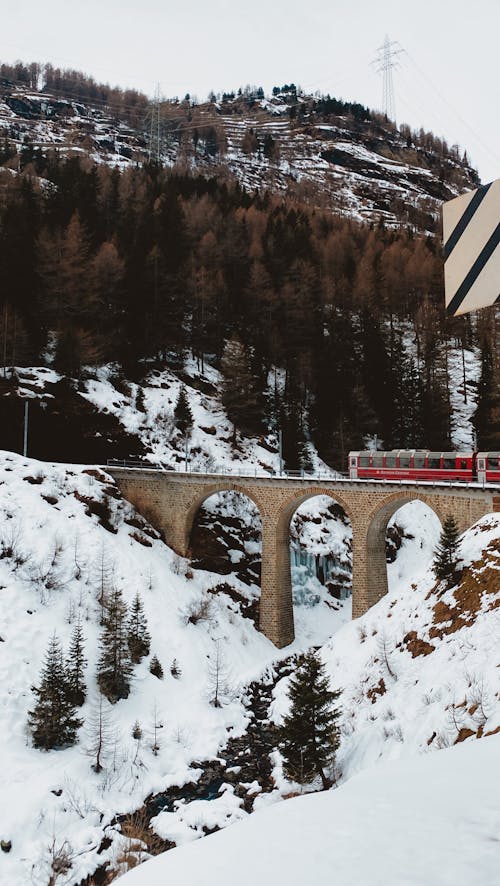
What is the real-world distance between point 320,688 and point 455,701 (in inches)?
178

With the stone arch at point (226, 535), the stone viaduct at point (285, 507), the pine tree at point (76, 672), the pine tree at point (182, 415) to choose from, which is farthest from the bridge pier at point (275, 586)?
the pine tree at point (182, 415)

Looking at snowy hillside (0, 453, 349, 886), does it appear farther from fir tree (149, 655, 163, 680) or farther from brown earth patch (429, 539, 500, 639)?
brown earth patch (429, 539, 500, 639)

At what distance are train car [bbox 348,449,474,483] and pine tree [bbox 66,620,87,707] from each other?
1629 cm

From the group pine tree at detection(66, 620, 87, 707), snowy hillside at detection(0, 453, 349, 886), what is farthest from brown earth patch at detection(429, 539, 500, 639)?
pine tree at detection(66, 620, 87, 707)

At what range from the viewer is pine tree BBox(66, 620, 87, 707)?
20.4 m

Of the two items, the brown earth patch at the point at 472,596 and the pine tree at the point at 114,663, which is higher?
the brown earth patch at the point at 472,596

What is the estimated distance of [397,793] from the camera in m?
4.41

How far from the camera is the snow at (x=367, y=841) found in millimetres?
3039

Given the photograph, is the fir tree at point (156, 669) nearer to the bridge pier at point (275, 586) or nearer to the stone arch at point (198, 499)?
the bridge pier at point (275, 586)

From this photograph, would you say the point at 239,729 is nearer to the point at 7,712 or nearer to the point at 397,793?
the point at 7,712

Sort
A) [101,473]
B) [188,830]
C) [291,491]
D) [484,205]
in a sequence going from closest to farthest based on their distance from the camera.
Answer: [484,205] → [188,830] → [291,491] → [101,473]

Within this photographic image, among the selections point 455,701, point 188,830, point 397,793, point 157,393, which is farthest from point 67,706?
point 157,393

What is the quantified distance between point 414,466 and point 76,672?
1874 cm

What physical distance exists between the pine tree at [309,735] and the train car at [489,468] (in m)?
12.8
